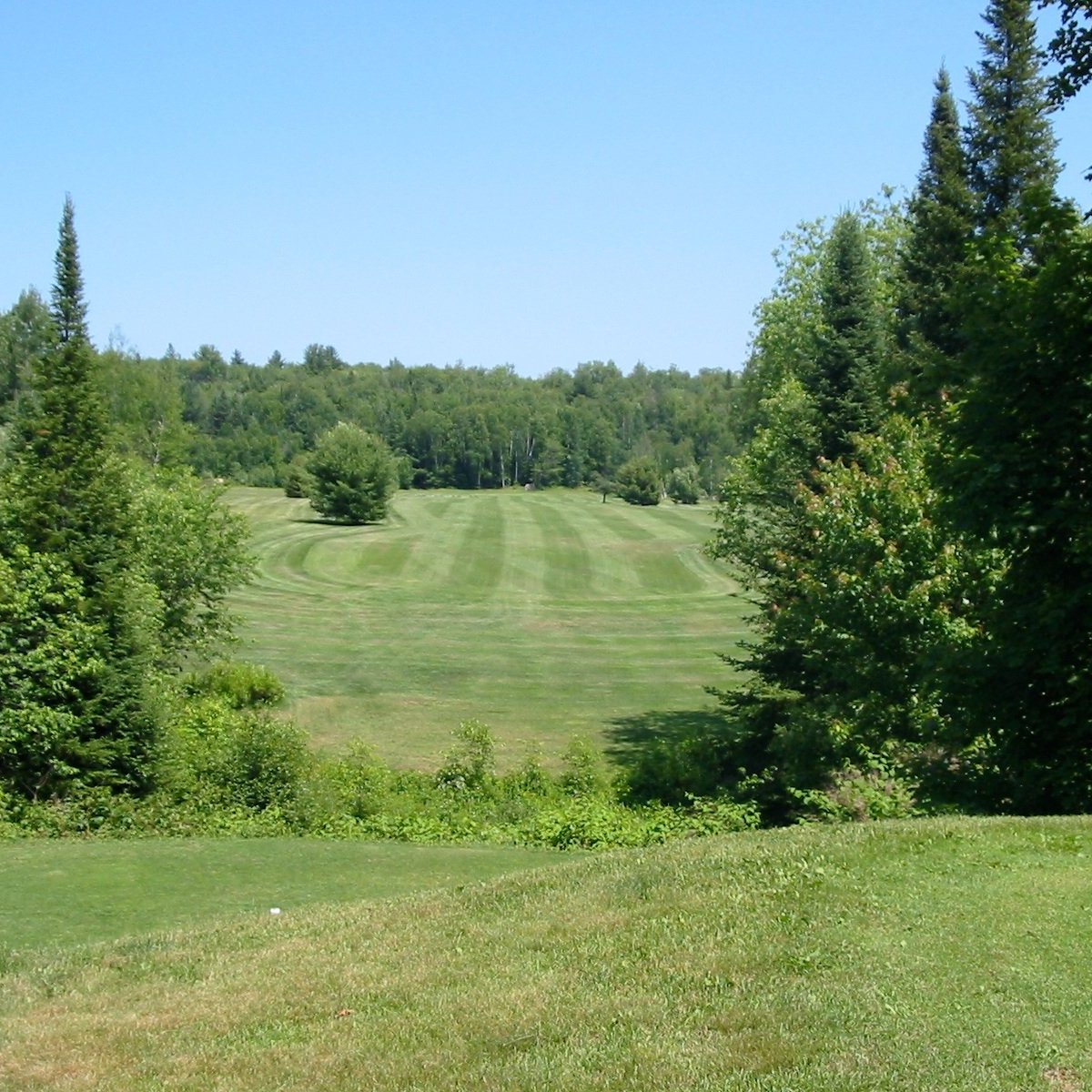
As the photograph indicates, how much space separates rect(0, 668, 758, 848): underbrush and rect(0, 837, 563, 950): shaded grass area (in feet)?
9.01

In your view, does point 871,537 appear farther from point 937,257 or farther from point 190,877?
point 190,877

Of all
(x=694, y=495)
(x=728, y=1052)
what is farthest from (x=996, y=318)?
(x=694, y=495)

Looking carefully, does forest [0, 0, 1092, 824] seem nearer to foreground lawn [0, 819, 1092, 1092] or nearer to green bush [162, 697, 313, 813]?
green bush [162, 697, 313, 813]

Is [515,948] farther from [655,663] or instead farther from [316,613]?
[316,613]

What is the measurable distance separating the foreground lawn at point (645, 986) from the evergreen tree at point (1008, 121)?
2115cm

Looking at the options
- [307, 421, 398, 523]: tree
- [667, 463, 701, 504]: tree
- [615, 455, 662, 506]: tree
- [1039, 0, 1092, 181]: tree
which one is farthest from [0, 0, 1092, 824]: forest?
[667, 463, 701, 504]: tree

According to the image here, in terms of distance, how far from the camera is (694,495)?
12519cm

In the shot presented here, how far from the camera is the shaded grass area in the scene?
41.1ft

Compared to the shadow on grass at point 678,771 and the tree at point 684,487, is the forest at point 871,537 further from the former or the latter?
the tree at point 684,487

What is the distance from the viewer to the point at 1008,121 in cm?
2800

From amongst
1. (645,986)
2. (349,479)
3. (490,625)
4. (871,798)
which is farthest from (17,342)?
(645,986)

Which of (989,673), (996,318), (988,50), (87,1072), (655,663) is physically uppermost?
(988,50)

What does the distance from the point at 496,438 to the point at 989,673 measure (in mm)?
144269

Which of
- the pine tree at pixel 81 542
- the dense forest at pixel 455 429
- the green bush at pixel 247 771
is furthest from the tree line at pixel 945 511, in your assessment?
the dense forest at pixel 455 429
